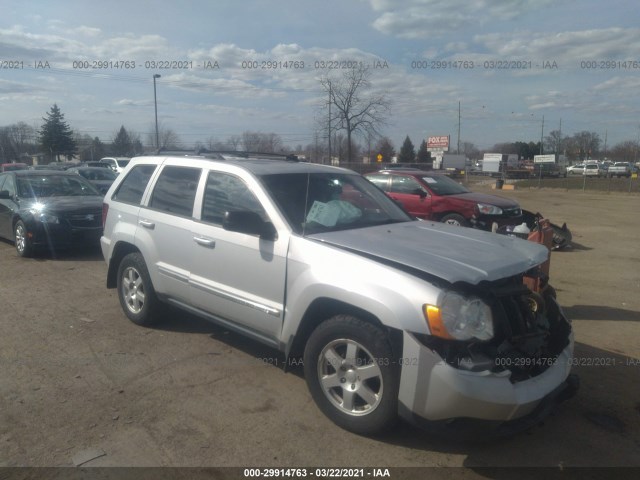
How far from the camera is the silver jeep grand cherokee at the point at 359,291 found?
122 inches

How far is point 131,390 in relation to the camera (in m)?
4.18

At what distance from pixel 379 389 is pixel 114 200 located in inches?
159

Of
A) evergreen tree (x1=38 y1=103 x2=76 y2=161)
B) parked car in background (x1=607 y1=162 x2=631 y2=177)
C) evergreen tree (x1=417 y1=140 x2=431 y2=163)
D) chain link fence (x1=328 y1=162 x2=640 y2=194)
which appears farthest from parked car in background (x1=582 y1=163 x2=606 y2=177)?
evergreen tree (x1=38 y1=103 x2=76 y2=161)

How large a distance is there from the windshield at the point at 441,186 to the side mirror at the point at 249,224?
27.2ft

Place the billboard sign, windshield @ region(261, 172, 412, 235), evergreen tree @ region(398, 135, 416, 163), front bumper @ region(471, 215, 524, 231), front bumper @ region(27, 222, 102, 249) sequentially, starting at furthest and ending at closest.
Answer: the billboard sign
evergreen tree @ region(398, 135, 416, 163)
front bumper @ region(471, 215, 524, 231)
front bumper @ region(27, 222, 102, 249)
windshield @ region(261, 172, 412, 235)

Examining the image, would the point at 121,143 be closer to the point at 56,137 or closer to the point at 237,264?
the point at 56,137

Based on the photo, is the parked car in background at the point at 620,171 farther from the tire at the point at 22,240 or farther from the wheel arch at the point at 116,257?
the wheel arch at the point at 116,257

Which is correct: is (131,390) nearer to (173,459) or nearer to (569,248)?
(173,459)

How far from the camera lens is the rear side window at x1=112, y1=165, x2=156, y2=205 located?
5.64 meters

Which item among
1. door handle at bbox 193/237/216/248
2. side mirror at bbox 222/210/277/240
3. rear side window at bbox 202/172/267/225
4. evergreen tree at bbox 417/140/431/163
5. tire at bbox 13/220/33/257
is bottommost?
tire at bbox 13/220/33/257

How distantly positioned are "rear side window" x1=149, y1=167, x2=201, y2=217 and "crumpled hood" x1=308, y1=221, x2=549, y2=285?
1582mm

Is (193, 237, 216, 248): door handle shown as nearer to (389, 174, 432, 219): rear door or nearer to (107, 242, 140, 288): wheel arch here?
(107, 242, 140, 288): wheel arch

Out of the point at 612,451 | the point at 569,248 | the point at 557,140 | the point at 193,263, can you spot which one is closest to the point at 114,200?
the point at 193,263

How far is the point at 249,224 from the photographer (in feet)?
13.2
